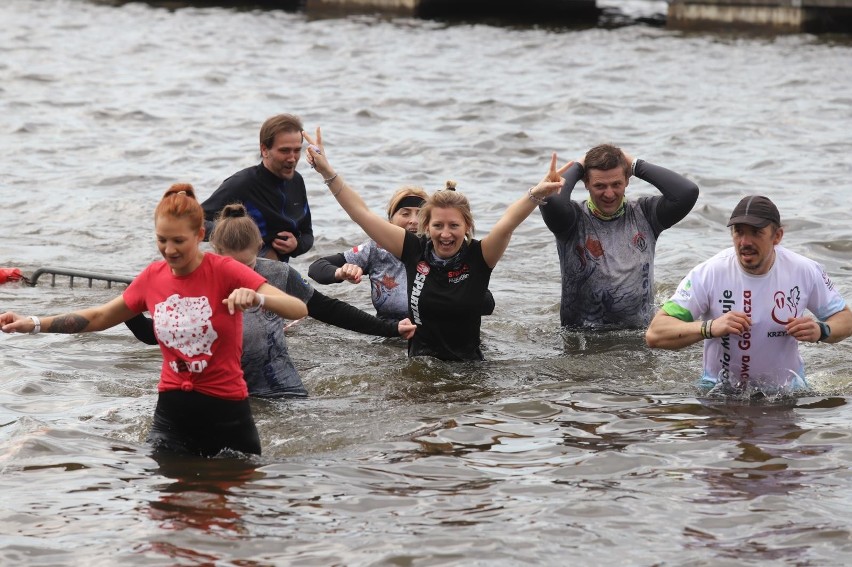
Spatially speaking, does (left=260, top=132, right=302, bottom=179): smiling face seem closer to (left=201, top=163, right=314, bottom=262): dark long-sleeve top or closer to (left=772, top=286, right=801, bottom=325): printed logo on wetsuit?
(left=201, top=163, right=314, bottom=262): dark long-sleeve top

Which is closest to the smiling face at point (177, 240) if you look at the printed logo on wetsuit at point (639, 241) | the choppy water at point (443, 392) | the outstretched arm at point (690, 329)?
the choppy water at point (443, 392)

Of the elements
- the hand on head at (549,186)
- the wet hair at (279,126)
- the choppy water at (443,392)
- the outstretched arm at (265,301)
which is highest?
the wet hair at (279,126)

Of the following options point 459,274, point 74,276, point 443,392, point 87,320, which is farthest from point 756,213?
point 74,276

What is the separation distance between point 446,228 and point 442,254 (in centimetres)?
21

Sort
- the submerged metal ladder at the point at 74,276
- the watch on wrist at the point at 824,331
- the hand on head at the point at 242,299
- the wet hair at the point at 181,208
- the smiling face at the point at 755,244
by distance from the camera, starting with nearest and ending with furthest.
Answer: the hand on head at the point at 242,299
the wet hair at the point at 181,208
the smiling face at the point at 755,244
the watch on wrist at the point at 824,331
the submerged metal ladder at the point at 74,276

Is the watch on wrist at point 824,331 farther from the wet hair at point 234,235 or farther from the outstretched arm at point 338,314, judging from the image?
the wet hair at point 234,235

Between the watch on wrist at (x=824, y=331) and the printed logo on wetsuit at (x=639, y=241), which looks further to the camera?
the printed logo on wetsuit at (x=639, y=241)

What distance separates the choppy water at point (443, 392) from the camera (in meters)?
6.46

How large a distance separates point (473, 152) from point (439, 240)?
36.8 feet

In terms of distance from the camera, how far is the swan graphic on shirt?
672 cm

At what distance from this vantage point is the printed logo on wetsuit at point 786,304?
8.07 metres

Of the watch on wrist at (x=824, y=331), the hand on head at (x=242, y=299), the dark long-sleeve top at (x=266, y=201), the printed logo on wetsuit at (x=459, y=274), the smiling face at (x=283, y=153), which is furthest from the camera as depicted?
the dark long-sleeve top at (x=266, y=201)

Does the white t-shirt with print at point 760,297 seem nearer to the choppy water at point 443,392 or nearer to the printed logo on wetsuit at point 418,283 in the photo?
the choppy water at point 443,392

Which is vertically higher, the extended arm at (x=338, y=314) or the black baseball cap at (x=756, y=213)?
the black baseball cap at (x=756, y=213)
